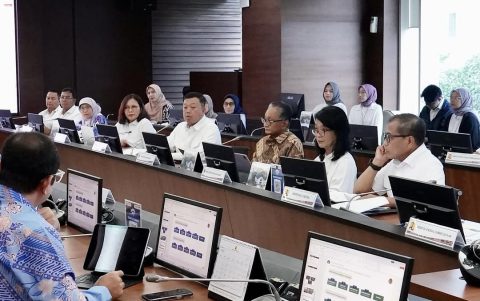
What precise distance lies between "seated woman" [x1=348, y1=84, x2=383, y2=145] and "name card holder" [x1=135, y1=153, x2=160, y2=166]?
4.83 metres

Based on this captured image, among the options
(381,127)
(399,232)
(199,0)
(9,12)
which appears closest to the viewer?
(399,232)

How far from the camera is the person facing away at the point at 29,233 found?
1929mm

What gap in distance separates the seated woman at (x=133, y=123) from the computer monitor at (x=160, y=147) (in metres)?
1.96

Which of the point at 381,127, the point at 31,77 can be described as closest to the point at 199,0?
the point at 31,77

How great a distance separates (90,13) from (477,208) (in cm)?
882

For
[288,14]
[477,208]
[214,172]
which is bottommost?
[477,208]

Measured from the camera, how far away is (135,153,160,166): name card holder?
17.4ft

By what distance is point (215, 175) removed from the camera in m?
4.47

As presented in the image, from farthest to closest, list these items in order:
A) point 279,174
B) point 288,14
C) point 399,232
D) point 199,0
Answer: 1. point 199,0
2. point 288,14
3. point 279,174
4. point 399,232

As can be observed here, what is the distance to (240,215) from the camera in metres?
4.16

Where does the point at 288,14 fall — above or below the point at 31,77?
above

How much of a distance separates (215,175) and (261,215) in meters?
0.58

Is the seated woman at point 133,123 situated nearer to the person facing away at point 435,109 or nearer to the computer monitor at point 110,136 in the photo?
the computer monitor at point 110,136

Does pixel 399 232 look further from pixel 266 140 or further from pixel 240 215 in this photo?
pixel 266 140
